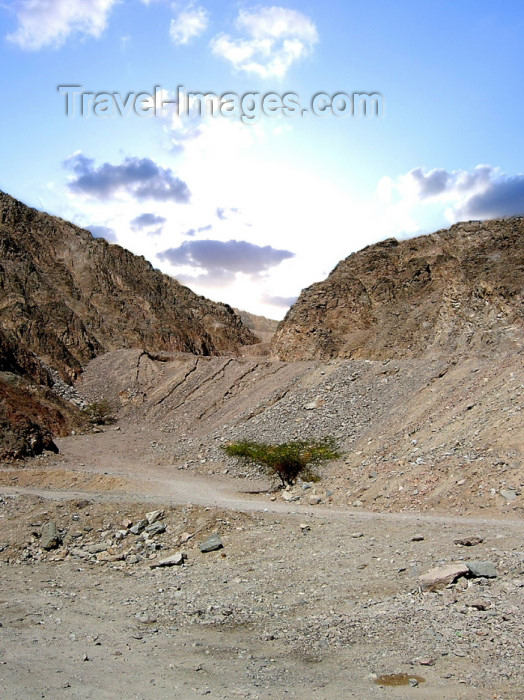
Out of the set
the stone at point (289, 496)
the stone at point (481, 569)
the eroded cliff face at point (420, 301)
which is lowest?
the stone at point (289, 496)

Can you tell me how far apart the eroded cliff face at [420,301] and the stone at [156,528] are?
57.4 feet

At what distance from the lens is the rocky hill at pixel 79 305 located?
1842 inches

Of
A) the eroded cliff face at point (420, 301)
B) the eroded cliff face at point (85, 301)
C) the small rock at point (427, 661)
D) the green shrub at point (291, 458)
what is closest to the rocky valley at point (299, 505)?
the small rock at point (427, 661)

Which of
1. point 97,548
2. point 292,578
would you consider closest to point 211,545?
point 292,578

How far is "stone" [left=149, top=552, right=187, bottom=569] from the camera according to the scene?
1073 centimetres

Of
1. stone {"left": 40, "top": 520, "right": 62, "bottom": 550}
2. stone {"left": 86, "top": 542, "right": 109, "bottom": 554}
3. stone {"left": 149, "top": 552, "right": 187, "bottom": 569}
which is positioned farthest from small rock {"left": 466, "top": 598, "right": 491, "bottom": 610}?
stone {"left": 40, "top": 520, "right": 62, "bottom": 550}

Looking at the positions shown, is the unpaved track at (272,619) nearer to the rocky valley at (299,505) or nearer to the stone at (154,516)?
the rocky valley at (299,505)

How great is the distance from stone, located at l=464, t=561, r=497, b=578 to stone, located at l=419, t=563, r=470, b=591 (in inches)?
2.9

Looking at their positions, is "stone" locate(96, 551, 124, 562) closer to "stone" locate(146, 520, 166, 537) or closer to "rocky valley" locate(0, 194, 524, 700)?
"rocky valley" locate(0, 194, 524, 700)

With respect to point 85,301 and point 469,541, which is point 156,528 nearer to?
point 469,541

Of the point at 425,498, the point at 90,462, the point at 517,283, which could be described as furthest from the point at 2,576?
the point at 517,283

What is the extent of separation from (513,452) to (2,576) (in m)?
11.9

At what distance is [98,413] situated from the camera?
1457 inches

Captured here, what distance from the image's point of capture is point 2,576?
10609 millimetres
